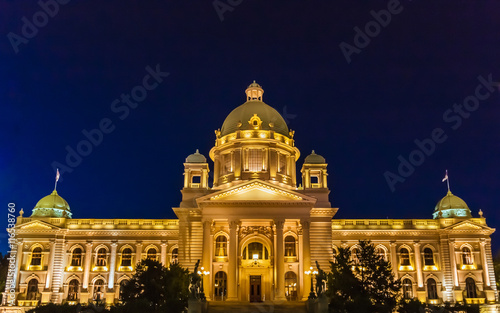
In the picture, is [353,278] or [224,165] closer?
[353,278]

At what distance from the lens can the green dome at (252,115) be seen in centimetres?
6344

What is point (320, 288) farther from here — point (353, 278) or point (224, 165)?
point (224, 165)

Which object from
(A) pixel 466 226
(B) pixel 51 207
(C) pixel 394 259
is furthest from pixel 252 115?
(A) pixel 466 226

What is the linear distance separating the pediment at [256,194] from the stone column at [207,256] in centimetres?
300

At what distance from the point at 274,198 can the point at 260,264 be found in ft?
25.8

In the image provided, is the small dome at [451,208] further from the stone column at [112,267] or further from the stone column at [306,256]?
the stone column at [112,267]

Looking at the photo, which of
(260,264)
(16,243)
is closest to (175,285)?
(260,264)

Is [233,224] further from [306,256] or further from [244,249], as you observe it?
[306,256]

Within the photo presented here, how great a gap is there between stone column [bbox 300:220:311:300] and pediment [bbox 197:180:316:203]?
296cm

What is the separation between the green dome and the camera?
63.4 m

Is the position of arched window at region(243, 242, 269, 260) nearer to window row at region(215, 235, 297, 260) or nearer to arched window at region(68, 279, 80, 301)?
window row at region(215, 235, 297, 260)

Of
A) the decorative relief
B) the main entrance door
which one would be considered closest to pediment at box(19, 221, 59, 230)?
the decorative relief

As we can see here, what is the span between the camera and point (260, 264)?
5353 cm

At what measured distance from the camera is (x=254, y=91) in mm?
69000
